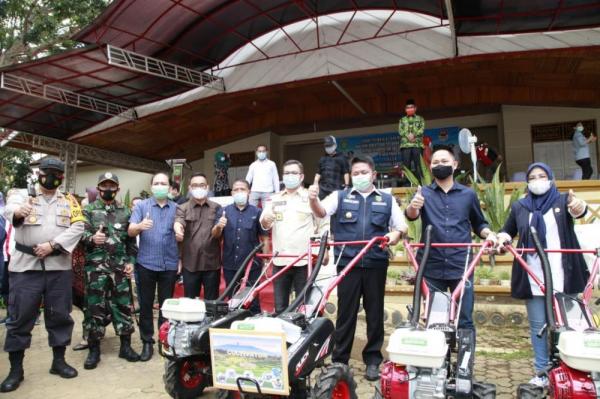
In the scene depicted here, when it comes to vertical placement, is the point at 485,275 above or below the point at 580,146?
below

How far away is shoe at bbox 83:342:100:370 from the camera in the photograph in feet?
13.6

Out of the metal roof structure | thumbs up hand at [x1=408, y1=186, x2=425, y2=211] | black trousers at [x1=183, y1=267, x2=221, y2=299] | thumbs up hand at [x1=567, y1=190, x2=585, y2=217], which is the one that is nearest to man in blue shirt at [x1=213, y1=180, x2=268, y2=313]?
black trousers at [x1=183, y1=267, x2=221, y2=299]

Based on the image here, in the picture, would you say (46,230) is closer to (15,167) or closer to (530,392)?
(530,392)

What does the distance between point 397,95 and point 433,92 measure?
0.89 meters

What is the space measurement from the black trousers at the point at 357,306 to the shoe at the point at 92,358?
2.18 metres

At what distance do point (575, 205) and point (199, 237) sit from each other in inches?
117

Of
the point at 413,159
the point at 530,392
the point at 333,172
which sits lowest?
the point at 530,392

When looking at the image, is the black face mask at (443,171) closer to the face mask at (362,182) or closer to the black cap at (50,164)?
the face mask at (362,182)

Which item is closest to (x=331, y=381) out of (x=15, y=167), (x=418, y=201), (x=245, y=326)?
(x=245, y=326)

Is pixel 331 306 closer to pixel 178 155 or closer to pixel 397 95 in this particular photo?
pixel 397 95

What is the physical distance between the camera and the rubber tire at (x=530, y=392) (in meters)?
2.40

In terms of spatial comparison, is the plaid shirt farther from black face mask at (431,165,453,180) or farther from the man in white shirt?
black face mask at (431,165,453,180)

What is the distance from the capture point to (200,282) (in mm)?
4348

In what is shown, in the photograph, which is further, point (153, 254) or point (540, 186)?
point (153, 254)
